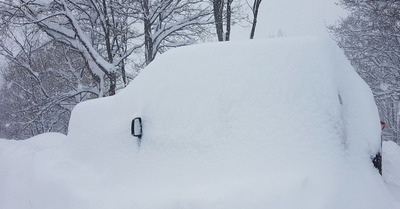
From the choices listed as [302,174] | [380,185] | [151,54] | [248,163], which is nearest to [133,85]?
[248,163]

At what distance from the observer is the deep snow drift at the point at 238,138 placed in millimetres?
2166

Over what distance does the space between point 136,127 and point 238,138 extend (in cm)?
125

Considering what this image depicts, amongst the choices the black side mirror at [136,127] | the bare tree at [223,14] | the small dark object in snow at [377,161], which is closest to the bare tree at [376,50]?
the bare tree at [223,14]

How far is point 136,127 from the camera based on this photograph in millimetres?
3230

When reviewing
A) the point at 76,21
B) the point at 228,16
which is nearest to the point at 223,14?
the point at 228,16

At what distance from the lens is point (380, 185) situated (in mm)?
2289

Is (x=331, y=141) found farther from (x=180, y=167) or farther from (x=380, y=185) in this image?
(x=180, y=167)

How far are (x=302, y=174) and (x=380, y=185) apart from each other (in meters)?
0.69

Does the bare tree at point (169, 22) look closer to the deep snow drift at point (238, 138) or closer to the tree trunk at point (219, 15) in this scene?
the tree trunk at point (219, 15)

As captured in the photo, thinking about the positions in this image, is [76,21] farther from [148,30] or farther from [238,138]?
[238,138]

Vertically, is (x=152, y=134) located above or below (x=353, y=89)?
below

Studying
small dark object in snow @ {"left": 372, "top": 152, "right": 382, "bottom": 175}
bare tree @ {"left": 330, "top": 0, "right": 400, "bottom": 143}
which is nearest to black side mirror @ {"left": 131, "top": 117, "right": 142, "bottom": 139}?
small dark object in snow @ {"left": 372, "top": 152, "right": 382, "bottom": 175}

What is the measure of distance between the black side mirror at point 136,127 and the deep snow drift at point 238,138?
0.06 m

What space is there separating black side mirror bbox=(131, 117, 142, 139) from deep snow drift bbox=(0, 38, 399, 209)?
58 mm
